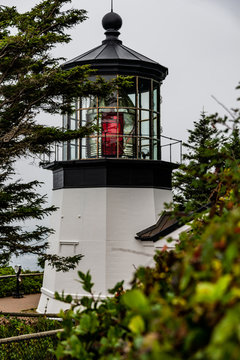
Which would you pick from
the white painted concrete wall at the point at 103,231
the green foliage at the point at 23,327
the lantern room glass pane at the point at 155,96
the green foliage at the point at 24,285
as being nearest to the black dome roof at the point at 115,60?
the lantern room glass pane at the point at 155,96

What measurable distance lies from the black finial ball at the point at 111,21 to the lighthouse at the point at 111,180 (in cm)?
123

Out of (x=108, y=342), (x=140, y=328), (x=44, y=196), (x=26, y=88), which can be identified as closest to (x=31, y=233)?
(x=44, y=196)

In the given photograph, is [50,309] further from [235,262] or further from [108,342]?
[235,262]

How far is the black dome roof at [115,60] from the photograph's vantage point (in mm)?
14047

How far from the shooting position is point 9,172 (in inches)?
478

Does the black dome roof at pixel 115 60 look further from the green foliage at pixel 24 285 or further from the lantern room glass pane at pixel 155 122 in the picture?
the green foliage at pixel 24 285

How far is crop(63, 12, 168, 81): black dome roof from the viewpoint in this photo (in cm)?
1405

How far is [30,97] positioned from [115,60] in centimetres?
335

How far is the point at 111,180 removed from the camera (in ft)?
46.9

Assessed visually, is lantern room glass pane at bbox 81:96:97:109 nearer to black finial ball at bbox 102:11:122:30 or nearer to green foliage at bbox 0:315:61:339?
black finial ball at bbox 102:11:122:30

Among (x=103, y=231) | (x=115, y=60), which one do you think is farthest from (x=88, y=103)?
(x=103, y=231)

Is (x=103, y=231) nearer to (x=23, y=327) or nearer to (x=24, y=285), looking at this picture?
(x=23, y=327)

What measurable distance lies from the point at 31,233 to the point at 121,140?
3955 mm

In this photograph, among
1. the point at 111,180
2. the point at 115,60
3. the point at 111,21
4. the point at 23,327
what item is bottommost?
the point at 23,327
